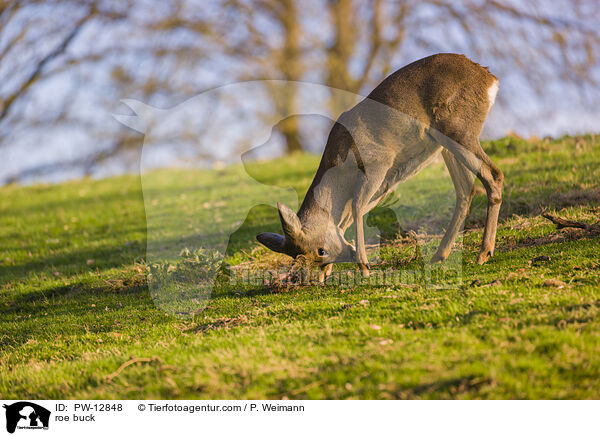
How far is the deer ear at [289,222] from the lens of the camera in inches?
200

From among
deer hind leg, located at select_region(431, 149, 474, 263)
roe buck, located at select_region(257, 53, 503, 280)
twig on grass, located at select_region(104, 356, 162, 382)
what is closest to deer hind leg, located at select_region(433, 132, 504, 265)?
roe buck, located at select_region(257, 53, 503, 280)

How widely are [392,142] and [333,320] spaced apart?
2109mm

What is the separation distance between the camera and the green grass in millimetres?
3461

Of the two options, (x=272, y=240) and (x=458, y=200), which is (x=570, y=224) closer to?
(x=458, y=200)

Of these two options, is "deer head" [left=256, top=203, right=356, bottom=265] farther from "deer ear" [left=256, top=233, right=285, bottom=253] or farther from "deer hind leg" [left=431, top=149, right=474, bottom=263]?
"deer hind leg" [left=431, top=149, right=474, bottom=263]

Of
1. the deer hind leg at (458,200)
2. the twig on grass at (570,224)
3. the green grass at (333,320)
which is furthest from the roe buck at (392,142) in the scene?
the twig on grass at (570,224)

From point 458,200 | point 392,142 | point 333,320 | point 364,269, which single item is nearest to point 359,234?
point 364,269

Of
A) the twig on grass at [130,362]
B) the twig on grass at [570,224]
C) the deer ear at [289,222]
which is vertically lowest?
the twig on grass at [130,362]

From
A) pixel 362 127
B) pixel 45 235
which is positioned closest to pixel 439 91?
pixel 362 127
